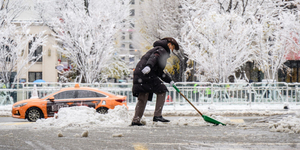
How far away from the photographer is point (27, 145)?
188 inches

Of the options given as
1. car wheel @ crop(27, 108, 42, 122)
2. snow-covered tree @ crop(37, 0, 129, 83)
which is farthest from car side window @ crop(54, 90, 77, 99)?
snow-covered tree @ crop(37, 0, 129, 83)

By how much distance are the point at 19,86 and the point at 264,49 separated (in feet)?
53.1

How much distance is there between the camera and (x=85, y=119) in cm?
752

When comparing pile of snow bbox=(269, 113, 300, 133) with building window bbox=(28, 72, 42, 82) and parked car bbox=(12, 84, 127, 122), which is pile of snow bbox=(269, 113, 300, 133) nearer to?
parked car bbox=(12, 84, 127, 122)

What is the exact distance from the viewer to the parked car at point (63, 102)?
1255cm

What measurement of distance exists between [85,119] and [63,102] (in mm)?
5466

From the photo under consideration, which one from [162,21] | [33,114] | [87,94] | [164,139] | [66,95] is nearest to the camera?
[164,139]

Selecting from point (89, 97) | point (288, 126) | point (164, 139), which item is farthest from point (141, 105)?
point (89, 97)

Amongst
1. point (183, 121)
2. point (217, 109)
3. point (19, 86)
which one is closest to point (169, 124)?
point (183, 121)

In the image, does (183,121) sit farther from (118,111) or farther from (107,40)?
(107,40)

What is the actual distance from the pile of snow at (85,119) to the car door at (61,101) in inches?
182

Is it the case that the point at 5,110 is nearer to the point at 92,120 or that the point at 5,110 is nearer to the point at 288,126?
the point at 92,120

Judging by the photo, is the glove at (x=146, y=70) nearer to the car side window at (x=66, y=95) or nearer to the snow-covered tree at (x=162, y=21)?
the car side window at (x=66, y=95)

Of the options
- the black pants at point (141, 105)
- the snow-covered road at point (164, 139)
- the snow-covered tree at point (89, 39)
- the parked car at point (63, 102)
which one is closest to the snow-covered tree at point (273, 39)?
the snow-covered tree at point (89, 39)
